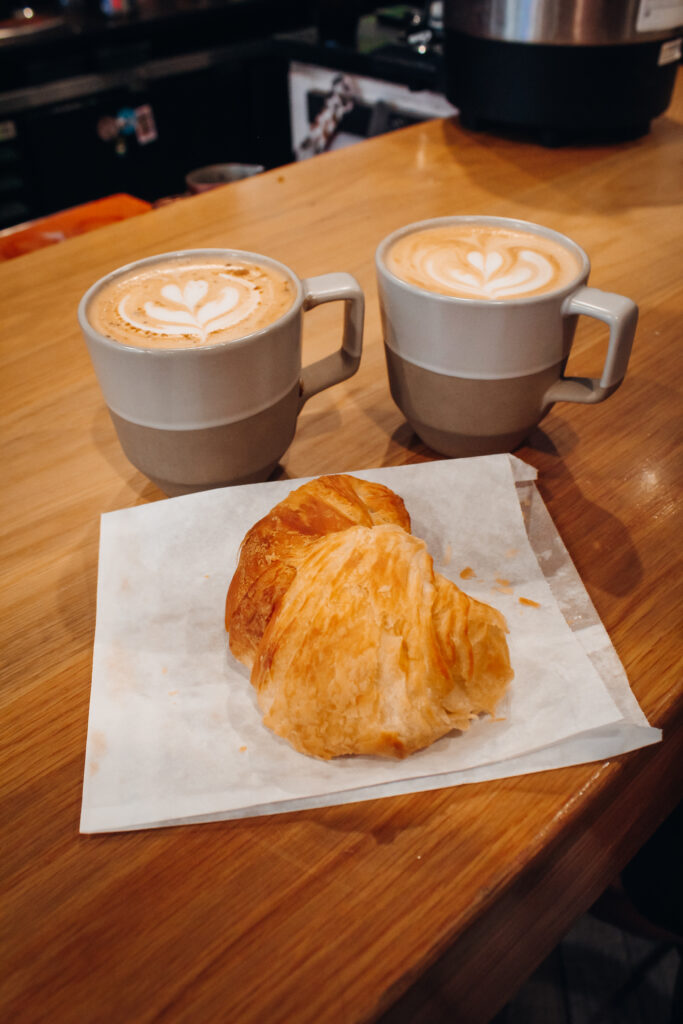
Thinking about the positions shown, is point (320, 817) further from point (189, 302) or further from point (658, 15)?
point (658, 15)

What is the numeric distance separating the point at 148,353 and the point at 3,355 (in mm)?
449

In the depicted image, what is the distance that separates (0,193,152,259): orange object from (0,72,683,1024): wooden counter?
456mm

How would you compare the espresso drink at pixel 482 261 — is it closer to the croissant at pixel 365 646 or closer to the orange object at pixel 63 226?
the croissant at pixel 365 646

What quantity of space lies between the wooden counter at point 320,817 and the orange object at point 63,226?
456mm

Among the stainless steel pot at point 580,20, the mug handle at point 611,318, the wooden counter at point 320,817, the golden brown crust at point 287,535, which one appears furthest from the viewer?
the stainless steel pot at point 580,20

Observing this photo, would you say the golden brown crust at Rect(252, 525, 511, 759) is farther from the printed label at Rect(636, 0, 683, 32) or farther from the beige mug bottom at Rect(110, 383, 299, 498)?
the printed label at Rect(636, 0, 683, 32)

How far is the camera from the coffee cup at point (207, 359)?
0.61m

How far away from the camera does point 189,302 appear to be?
2.29ft

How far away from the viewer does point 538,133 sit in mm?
1490

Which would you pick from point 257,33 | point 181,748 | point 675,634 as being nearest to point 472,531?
point 675,634

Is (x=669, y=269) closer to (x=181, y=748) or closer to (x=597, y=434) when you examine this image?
(x=597, y=434)

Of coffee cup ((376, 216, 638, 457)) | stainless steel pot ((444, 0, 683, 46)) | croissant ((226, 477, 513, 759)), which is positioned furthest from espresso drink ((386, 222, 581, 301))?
stainless steel pot ((444, 0, 683, 46))

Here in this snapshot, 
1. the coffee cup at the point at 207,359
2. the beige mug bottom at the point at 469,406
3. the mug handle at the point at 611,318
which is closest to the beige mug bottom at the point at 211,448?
the coffee cup at the point at 207,359

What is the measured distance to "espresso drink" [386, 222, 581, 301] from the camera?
0.70 meters
